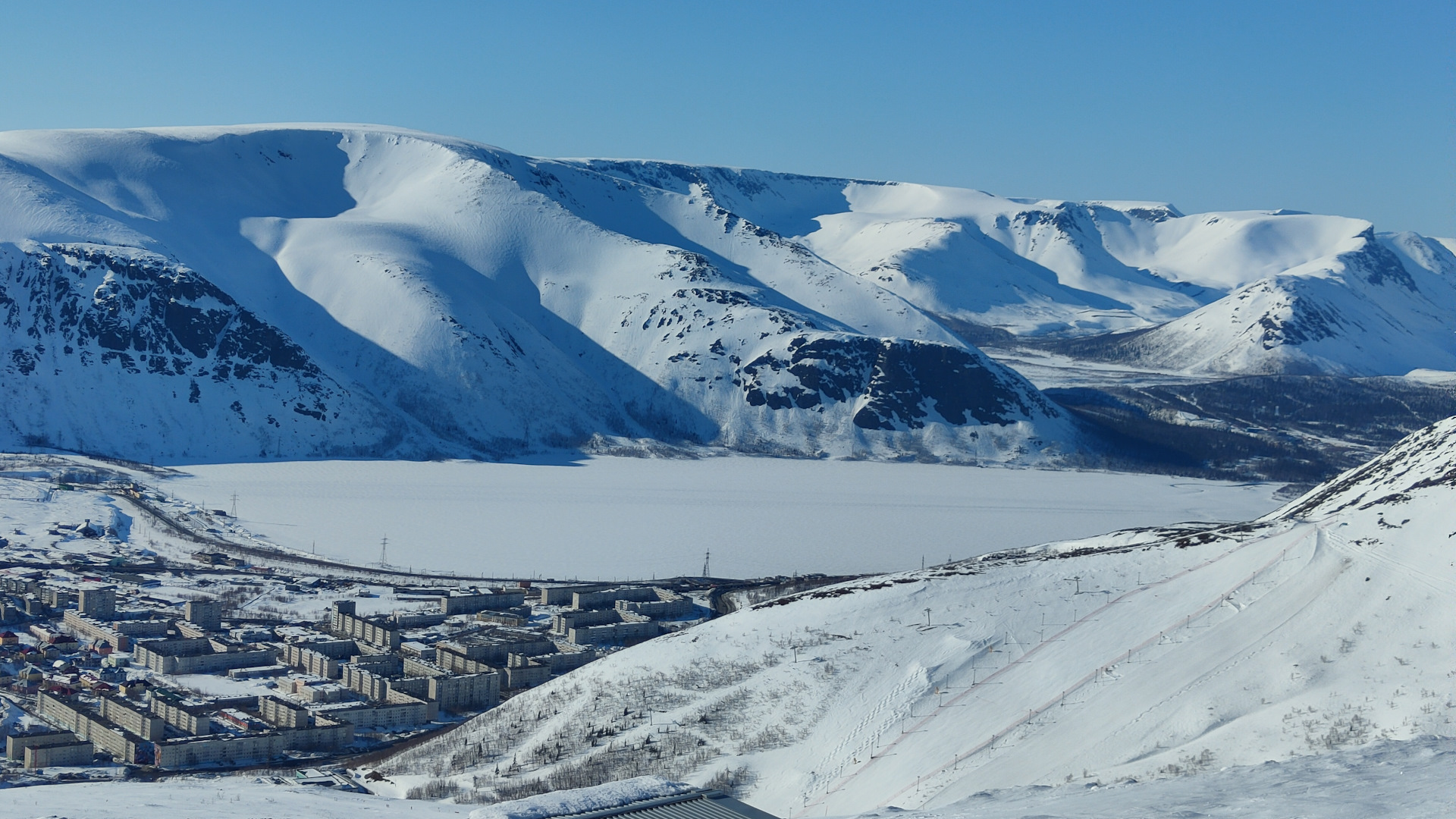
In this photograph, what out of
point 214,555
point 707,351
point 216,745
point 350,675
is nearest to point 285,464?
point 214,555

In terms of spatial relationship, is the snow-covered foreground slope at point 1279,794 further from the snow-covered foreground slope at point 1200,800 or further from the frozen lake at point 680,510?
the frozen lake at point 680,510

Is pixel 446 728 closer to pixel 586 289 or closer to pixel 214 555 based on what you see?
pixel 214 555

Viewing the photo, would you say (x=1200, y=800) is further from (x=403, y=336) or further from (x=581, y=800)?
(x=403, y=336)

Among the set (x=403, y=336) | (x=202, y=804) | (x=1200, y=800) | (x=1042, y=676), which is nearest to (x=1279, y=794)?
(x=1200, y=800)

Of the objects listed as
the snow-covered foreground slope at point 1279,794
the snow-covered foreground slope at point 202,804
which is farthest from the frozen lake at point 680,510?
the snow-covered foreground slope at point 1279,794

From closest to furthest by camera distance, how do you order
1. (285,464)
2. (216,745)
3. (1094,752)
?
(1094,752)
(216,745)
(285,464)

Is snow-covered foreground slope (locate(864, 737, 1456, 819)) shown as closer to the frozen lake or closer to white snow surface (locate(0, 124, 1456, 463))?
the frozen lake
